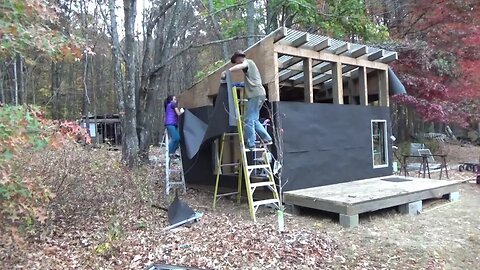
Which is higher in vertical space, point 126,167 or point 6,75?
point 6,75

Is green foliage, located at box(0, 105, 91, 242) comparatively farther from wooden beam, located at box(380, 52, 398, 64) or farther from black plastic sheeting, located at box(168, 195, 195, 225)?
wooden beam, located at box(380, 52, 398, 64)

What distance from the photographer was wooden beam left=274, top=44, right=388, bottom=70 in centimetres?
674

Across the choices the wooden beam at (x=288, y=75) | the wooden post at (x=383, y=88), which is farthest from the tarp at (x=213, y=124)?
the wooden post at (x=383, y=88)

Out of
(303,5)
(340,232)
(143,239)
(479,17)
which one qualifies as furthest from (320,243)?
(479,17)

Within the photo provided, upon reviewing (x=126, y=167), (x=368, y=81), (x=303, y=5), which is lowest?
(x=126, y=167)

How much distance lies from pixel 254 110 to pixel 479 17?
10.5m

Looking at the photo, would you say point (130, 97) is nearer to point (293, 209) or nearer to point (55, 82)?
point (293, 209)

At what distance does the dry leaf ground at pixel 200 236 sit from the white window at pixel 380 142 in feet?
7.61

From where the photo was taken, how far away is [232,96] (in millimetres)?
6340

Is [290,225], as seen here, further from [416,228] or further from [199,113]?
[199,113]

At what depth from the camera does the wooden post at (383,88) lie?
8.91 metres

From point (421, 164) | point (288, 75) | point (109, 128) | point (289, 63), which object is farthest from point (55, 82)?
point (421, 164)

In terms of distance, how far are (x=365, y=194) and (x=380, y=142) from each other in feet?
9.91

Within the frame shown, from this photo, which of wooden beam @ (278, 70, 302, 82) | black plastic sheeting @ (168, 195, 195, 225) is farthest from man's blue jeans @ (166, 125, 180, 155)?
wooden beam @ (278, 70, 302, 82)
